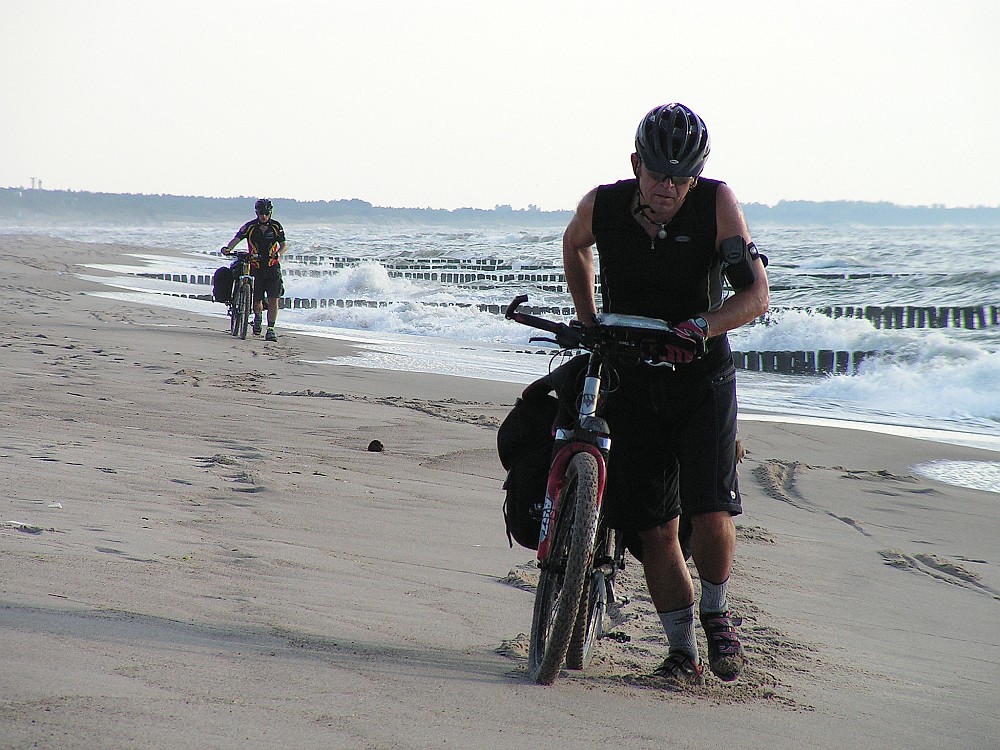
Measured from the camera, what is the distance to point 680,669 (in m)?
3.07

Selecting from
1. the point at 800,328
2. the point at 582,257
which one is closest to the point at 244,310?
the point at 800,328

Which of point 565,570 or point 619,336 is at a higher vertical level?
point 619,336

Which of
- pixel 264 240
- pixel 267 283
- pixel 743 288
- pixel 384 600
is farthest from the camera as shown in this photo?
pixel 267 283

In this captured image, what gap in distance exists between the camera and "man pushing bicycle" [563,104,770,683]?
3025mm

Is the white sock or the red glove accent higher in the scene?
the red glove accent

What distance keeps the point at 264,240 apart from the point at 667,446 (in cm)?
1160

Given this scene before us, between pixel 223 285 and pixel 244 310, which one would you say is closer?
pixel 244 310

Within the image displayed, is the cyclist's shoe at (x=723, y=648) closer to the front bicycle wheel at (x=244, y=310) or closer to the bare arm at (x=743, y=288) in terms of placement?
the bare arm at (x=743, y=288)

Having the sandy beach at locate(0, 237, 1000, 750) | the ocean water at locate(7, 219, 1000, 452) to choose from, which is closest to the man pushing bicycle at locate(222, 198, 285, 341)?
the ocean water at locate(7, 219, 1000, 452)

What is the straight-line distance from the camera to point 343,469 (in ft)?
18.9

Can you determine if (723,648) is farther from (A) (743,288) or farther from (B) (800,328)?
(B) (800,328)

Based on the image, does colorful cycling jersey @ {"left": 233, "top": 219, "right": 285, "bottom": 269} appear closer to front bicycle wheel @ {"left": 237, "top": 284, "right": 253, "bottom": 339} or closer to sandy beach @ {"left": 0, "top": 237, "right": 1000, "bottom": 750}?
front bicycle wheel @ {"left": 237, "top": 284, "right": 253, "bottom": 339}

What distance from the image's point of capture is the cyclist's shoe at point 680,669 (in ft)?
10.0

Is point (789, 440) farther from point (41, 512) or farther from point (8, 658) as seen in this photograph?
point (8, 658)
